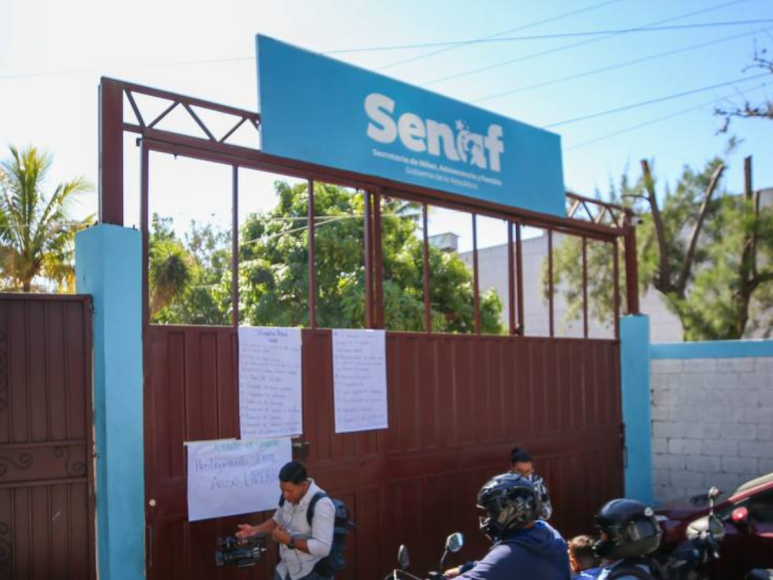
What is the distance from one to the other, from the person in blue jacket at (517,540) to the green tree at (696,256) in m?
15.6

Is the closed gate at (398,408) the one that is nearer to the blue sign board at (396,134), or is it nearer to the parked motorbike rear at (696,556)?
the blue sign board at (396,134)

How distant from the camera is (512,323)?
10000 mm

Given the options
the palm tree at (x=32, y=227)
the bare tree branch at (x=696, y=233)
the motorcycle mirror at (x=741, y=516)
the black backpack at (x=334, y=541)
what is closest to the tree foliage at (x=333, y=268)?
the palm tree at (x=32, y=227)

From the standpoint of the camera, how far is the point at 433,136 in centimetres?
880

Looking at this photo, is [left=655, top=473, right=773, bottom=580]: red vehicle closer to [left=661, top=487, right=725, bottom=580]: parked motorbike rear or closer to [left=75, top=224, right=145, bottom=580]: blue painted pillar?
[left=661, top=487, right=725, bottom=580]: parked motorbike rear

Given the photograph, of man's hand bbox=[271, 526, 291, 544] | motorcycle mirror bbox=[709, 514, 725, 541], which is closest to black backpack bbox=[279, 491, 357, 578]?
man's hand bbox=[271, 526, 291, 544]

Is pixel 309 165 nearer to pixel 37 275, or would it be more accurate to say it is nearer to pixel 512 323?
pixel 512 323

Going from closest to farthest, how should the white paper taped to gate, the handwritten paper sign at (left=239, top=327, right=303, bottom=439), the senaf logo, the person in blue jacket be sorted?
1. the person in blue jacket
2. the white paper taped to gate
3. the handwritten paper sign at (left=239, top=327, right=303, bottom=439)
4. the senaf logo

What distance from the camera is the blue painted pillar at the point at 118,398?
5.78 meters

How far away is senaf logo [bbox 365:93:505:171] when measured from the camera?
26.7ft

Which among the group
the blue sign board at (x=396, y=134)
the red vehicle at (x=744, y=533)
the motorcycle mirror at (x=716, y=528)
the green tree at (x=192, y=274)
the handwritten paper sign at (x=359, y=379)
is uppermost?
the blue sign board at (x=396, y=134)

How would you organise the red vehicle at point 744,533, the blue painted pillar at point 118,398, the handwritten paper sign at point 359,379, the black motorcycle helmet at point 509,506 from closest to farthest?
the black motorcycle helmet at point 509,506, the blue painted pillar at point 118,398, the red vehicle at point 744,533, the handwritten paper sign at point 359,379

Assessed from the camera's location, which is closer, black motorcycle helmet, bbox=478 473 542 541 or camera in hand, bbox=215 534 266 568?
black motorcycle helmet, bbox=478 473 542 541

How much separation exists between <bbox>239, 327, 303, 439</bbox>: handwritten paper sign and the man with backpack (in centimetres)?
157
